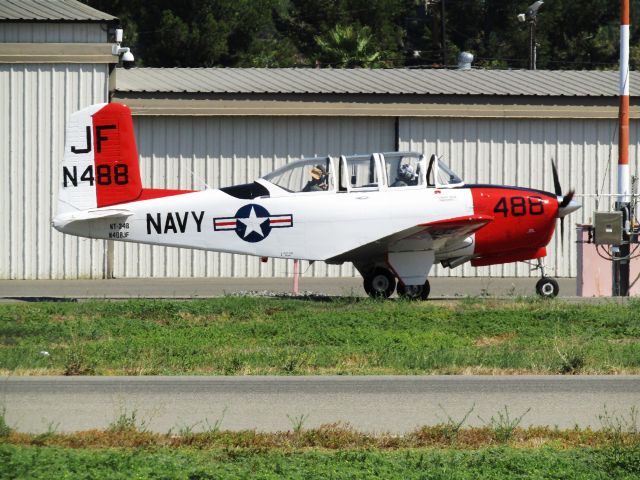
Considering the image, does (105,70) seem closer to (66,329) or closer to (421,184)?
(421,184)

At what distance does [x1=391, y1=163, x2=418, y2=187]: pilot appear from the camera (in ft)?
61.6

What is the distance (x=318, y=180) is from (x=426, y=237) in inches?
79.2

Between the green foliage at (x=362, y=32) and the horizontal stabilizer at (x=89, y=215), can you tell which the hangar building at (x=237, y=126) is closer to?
the horizontal stabilizer at (x=89, y=215)

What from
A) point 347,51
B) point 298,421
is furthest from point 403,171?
point 347,51

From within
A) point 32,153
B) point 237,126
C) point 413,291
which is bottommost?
point 413,291

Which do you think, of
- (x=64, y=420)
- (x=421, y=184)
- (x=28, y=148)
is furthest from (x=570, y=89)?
(x=64, y=420)

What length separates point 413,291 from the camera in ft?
62.2

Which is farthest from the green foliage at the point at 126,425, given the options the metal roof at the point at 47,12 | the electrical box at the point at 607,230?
the metal roof at the point at 47,12

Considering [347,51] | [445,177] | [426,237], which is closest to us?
[426,237]

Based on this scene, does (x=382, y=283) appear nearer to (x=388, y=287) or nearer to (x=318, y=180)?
(x=388, y=287)

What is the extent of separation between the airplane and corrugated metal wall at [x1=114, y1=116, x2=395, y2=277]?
22.8 ft

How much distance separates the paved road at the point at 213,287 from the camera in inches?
863

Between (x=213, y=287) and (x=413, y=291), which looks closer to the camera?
(x=413, y=291)

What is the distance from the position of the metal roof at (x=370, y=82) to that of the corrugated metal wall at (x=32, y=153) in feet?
4.36
